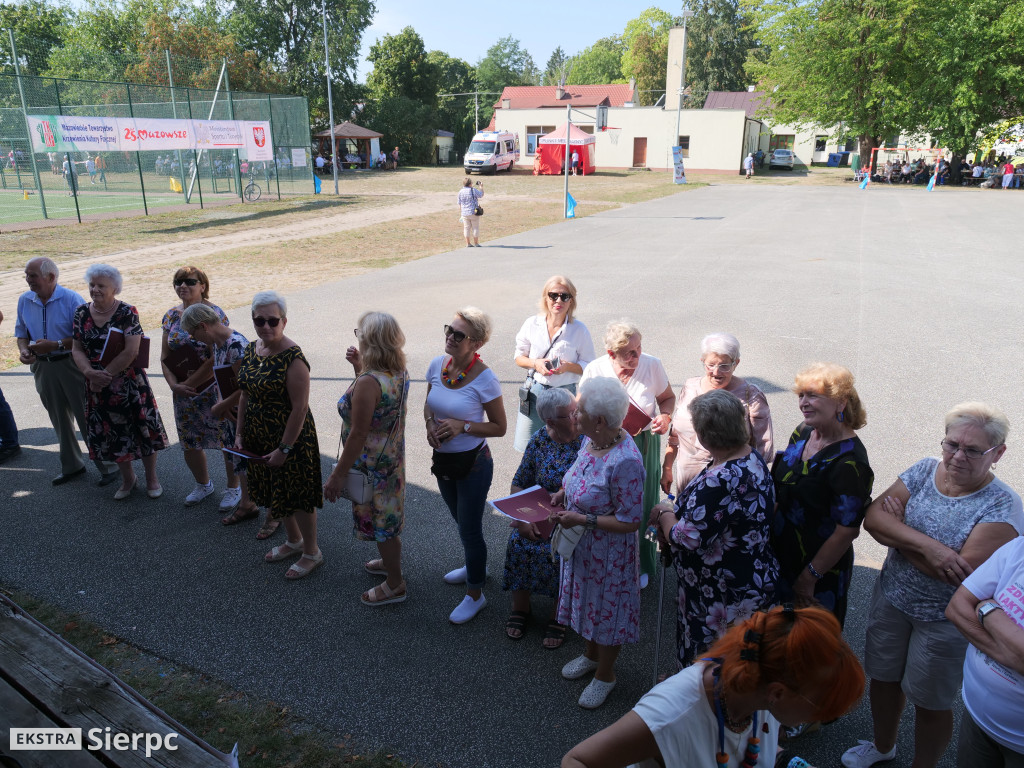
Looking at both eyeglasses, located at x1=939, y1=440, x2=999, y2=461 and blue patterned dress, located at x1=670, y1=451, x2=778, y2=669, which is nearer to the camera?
→ eyeglasses, located at x1=939, y1=440, x2=999, y2=461

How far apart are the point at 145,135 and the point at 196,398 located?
21.0m

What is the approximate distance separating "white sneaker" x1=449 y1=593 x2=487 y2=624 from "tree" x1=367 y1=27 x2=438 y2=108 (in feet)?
190

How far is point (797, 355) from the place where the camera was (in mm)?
8602

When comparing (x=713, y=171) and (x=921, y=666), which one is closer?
(x=921, y=666)

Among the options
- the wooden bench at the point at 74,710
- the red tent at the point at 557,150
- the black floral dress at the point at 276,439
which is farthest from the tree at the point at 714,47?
the wooden bench at the point at 74,710

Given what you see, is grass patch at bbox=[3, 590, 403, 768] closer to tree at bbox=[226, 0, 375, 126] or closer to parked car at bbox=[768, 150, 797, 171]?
tree at bbox=[226, 0, 375, 126]

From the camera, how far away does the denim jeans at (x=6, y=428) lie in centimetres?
598

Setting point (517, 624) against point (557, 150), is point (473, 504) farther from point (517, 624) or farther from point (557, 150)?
point (557, 150)

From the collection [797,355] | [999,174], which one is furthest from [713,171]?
[797,355]

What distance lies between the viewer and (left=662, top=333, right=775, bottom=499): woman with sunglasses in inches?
144

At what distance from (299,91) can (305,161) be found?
82.0ft

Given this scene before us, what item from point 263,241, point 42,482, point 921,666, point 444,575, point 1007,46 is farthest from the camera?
point 1007,46

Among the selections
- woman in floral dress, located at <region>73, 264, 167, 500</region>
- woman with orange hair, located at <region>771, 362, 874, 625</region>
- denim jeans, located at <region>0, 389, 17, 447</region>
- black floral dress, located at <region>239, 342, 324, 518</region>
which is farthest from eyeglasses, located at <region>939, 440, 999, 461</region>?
denim jeans, located at <region>0, 389, 17, 447</region>

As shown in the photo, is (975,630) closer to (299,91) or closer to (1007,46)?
(1007,46)
